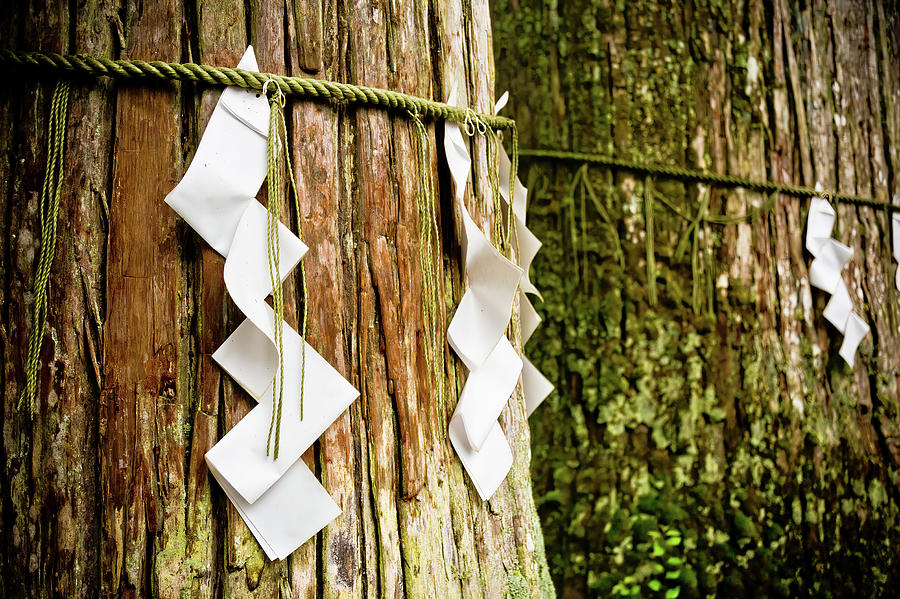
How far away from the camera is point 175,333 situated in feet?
2.87

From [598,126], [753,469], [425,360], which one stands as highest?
[598,126]

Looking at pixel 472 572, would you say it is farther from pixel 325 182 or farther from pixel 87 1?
pixel 87 1

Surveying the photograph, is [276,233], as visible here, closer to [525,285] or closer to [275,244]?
[275,244]

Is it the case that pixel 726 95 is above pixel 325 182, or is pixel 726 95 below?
above

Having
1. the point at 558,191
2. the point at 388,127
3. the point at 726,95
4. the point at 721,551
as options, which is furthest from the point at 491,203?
the point at 721,551

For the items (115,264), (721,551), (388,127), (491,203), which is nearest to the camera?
(115,264)

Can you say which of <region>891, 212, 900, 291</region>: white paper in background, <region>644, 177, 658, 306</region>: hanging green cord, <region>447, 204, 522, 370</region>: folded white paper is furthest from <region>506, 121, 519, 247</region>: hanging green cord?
<region>891, 212, 900, 291</region>: white paper in background

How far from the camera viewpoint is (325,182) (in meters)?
0.95

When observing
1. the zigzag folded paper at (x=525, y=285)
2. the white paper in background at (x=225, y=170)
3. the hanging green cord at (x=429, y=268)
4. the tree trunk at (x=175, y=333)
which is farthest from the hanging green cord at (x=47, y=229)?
the zigzag folded paper at (x=525, y=285)

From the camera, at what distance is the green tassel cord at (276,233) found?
2.88 feet

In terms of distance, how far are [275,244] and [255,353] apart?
0.49 ft

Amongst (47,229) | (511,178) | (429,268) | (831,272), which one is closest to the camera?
(47,229)

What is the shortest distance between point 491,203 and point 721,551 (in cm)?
148

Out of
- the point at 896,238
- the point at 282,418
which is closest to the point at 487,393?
the point at 282,418
